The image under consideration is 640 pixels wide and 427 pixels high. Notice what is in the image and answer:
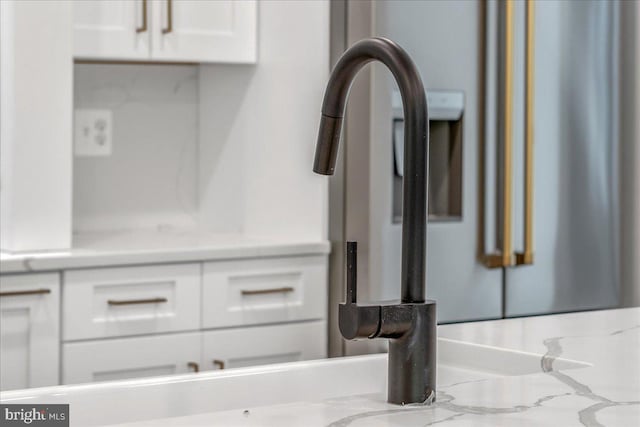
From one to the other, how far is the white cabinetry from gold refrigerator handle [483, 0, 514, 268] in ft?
3.96

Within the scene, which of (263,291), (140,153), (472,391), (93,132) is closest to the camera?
(472,391)

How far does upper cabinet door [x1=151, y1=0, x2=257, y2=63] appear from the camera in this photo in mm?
2791

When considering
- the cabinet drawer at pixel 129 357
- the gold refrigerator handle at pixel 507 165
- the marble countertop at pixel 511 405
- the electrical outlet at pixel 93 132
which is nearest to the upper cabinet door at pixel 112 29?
the electrical outlet at pixel 93 132

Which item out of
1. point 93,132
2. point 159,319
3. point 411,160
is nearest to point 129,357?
point 159,319

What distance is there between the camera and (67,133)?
2.52 m

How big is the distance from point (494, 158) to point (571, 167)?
29cm

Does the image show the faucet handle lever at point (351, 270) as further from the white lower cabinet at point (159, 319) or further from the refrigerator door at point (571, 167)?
the refrigerator door at point (571, 167)

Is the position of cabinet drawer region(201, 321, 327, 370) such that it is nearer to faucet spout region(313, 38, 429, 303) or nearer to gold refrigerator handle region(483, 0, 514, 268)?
gold refrigerator handle region(483, 0, 514, 268)

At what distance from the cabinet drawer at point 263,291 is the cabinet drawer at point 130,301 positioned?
0.15ft

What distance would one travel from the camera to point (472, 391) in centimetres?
103

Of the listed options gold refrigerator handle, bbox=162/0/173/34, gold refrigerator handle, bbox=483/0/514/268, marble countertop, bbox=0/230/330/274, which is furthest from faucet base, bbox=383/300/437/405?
gold refrigerator handle, bbox=162/0/173/34

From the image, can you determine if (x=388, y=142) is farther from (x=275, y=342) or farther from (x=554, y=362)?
(x=554, y=362)

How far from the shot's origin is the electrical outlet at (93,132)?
3.04 m

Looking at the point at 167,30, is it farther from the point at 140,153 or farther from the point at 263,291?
the point at 263,291
